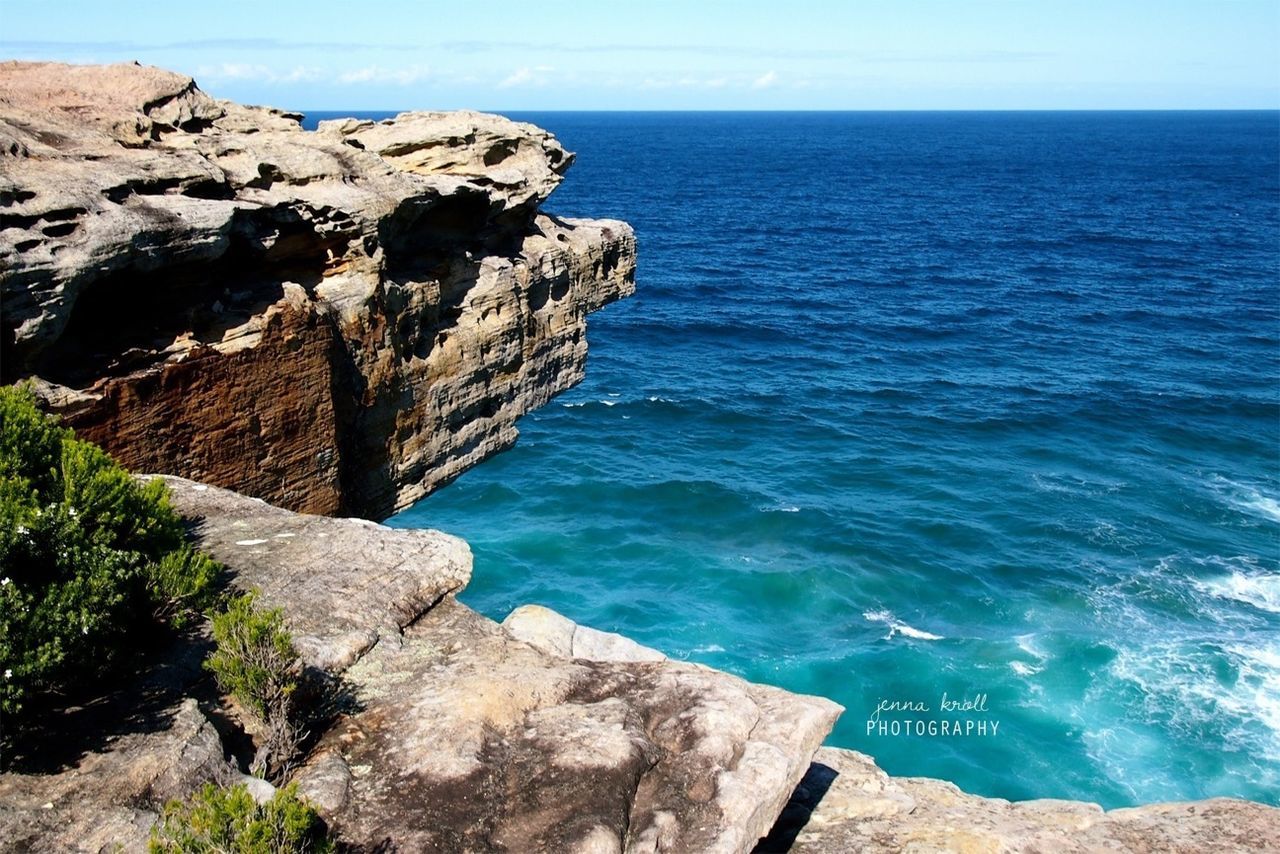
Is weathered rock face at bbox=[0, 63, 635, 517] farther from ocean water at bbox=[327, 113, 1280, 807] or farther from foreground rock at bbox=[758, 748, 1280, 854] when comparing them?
foreground rock at bbox=[758, 748, 1280, 854]

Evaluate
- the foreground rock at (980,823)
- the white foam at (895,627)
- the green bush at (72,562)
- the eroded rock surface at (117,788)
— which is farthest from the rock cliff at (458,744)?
the white foam at (895,627)

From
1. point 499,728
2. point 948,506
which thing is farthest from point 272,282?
point 948,506

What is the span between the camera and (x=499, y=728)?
11.4 m

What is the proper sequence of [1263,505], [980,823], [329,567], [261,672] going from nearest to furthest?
[261,672], [980,823], [329,567], [1263,505]

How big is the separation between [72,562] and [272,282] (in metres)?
10.3

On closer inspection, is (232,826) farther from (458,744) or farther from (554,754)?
(554,754)

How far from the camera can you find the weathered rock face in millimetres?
16328

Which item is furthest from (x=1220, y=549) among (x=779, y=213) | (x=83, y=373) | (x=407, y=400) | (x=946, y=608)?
(x=779, y=213)

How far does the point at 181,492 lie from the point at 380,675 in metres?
5.82

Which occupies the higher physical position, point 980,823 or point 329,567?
point 329,567

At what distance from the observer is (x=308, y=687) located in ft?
37.6
